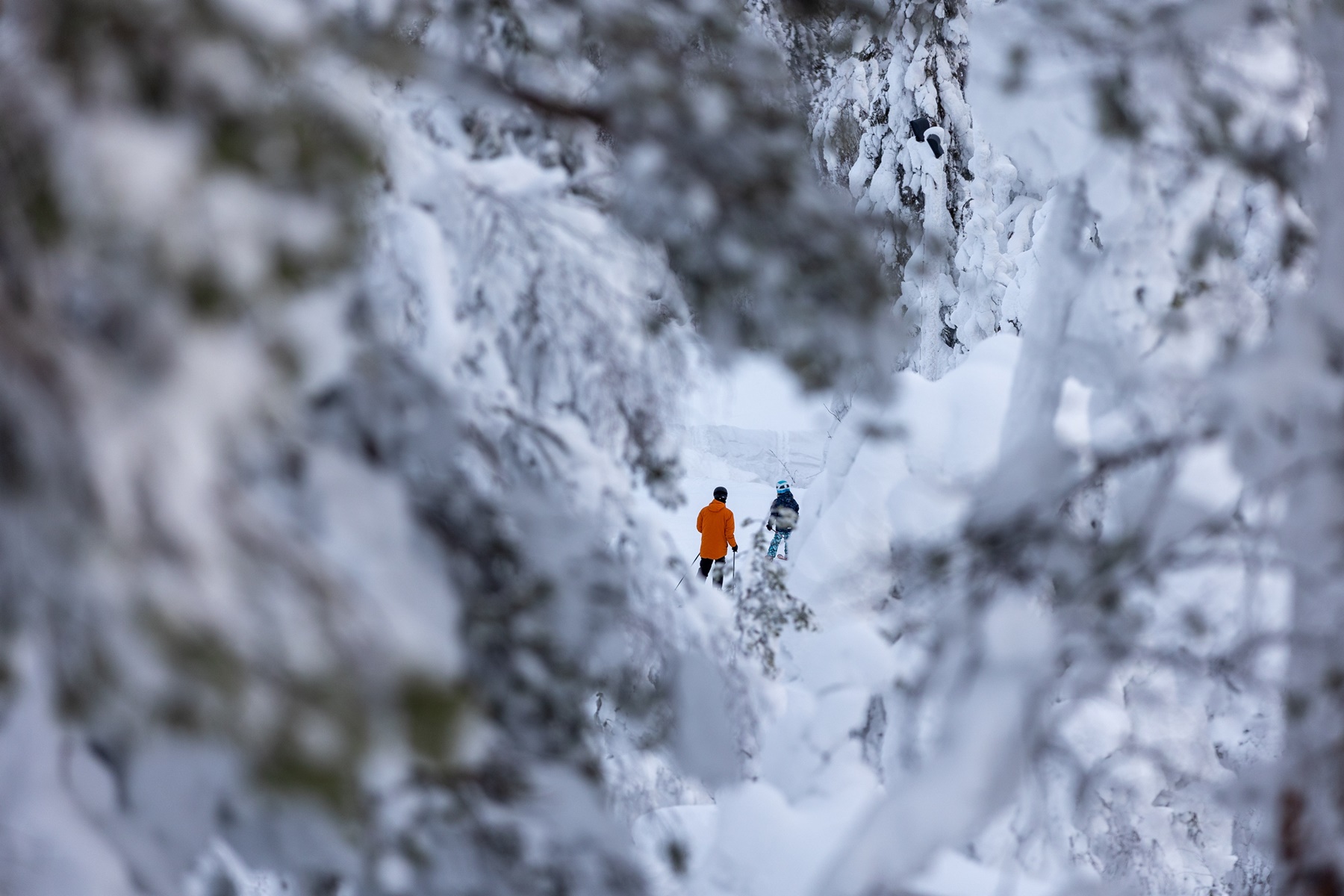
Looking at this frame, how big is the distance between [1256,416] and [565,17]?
191 centimetres

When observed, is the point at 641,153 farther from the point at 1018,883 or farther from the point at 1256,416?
the point at 1018,883

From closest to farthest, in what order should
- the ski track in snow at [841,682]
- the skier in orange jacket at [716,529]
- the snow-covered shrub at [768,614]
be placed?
the ski track in snow at [841,682] → the snow-covered shrub at [768,614] → the skier in orange jacket at [716,529]

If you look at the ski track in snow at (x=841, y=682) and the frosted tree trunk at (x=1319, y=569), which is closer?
the frosted tree trunk at (x=1319, y=569)

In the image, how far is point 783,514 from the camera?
408 inches

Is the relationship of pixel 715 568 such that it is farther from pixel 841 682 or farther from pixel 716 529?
pixel 841 682

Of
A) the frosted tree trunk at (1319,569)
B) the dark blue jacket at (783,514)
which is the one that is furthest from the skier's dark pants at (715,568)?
the frosted tree trunk at (1319,569)

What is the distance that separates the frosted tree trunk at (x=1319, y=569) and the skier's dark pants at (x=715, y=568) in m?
5.83

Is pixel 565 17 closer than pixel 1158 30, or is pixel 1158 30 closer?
pixel 1158 30

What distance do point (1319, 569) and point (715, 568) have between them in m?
6.87

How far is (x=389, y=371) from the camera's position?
2109 mm

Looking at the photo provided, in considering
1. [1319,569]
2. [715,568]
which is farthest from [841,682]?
[715,568]

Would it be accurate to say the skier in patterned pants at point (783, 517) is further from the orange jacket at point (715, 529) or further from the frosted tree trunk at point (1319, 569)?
the frosted tree trunk at point (1319, 569)

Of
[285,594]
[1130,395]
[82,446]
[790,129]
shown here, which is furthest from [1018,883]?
[82,446]

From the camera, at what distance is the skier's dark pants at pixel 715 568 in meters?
8.39
